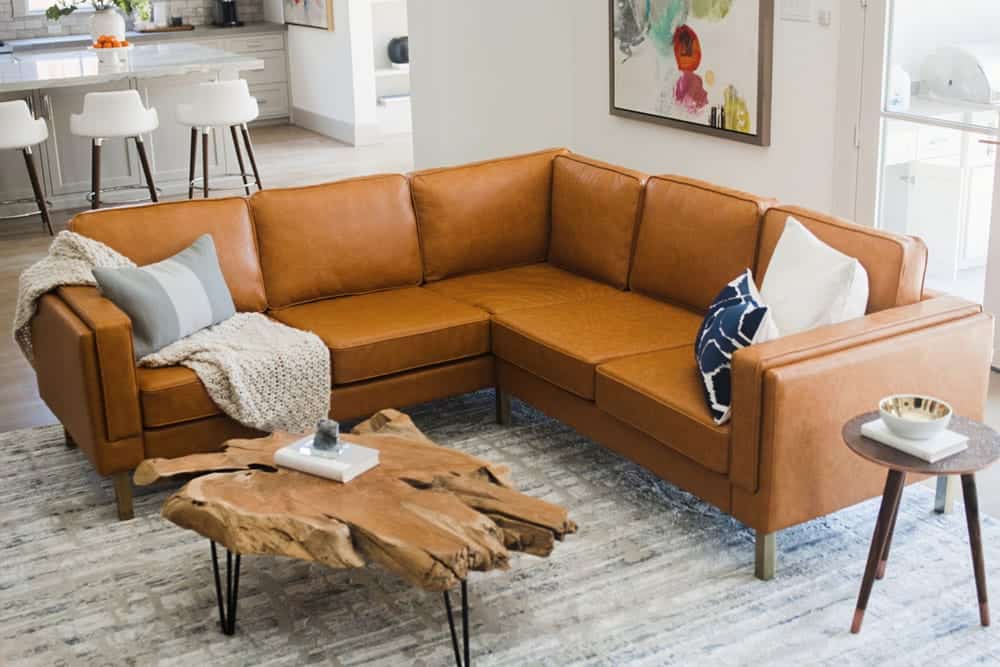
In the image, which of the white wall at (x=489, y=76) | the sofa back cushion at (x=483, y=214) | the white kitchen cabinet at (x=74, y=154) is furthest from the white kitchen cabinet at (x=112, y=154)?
the sofa back cushion at (x=483, y=214)

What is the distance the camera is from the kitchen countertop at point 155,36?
966 cm

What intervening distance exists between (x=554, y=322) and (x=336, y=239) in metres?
0.90

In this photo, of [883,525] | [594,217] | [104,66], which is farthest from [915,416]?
[104,66]

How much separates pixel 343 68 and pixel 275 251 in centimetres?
556

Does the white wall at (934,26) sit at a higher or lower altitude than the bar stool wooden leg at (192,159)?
higher

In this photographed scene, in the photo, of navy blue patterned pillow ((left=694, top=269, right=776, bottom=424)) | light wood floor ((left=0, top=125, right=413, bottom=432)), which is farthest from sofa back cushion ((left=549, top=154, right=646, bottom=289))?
light wood floor ((left=0, top=125, right=413, bottom=432))

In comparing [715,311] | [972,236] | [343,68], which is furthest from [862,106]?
[343,68]

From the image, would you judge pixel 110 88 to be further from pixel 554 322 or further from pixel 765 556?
pixel 765 556

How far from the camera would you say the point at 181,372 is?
3.76 meters

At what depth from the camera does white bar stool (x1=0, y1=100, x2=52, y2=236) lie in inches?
274

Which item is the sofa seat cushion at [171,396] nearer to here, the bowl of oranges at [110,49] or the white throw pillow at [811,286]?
the white throw pillow at [811,286]

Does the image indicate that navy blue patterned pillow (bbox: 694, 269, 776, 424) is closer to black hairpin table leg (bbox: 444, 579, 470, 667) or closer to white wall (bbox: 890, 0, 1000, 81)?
black hairpin table leg (bbox: 444, 579, 470, 667)

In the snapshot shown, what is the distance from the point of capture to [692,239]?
4.10m

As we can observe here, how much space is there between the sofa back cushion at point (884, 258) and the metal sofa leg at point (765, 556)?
29.5 inches
